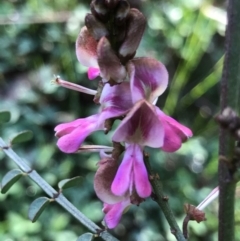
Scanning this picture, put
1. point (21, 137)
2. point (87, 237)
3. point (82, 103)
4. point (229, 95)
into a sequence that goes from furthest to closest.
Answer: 1. point (82, 103)
2. point (21, 137)
3. point (87, 237)
4. point (229, 95)

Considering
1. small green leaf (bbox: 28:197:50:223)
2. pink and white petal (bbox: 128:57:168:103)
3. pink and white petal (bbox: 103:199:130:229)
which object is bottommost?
small green leaf (bbox: 28:197:50:223)

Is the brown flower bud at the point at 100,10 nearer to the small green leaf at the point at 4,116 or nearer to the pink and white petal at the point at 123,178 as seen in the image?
the pink and white petal at the point at 123,178

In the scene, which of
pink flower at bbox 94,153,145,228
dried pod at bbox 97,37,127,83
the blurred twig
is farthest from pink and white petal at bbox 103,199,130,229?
the blurred twig

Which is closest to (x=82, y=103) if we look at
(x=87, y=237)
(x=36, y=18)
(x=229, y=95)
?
(x=36, y=18)

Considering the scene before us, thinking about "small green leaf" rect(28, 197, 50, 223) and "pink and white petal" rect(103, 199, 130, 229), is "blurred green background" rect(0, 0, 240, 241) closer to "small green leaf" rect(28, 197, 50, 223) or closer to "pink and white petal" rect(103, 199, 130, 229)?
"small green leaf" rect(28, 197, 50, 223)

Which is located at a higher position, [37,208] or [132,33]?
[132,33]

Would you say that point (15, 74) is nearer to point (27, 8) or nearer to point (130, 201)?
point (27, 8)

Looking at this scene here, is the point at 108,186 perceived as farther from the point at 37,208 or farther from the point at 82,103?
the point at 82,103

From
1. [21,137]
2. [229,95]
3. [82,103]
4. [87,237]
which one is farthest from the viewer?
[82,103]
